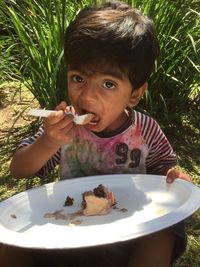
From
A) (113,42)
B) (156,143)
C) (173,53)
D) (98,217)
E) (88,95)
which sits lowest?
(98,217)

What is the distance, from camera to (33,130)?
3025 millimetres

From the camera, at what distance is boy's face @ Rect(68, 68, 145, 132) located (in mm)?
1679

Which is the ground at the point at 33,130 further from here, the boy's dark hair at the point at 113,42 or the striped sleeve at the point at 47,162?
the boy's dark hair at the point at 113,42

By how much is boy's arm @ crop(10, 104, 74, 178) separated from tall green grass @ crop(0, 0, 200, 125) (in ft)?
2.87

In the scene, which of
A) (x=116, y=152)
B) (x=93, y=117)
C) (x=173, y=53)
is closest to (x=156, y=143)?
(x=116, y=152)

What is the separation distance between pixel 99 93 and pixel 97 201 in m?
0.33

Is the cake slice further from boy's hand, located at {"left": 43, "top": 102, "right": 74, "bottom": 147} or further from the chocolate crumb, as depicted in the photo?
boy's hand, located at {"left": 43, "top": 102, "right": 74, "bottom": 147}

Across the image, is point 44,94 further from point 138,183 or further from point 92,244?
point 92,244

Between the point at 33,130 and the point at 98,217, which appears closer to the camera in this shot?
the point at 98,217

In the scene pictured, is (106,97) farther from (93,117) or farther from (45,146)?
(45,146)

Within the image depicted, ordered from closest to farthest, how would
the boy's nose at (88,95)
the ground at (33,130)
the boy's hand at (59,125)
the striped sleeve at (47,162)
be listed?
the boy's hand at (59,125) < the boy's nose at (88,95) < the striped sleeve at (47,162) < the ground at (33,130)

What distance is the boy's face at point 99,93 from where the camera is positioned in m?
1.68

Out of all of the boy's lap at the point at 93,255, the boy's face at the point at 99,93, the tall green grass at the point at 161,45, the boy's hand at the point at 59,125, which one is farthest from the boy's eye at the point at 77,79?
the tall green grass at the point at 161,45

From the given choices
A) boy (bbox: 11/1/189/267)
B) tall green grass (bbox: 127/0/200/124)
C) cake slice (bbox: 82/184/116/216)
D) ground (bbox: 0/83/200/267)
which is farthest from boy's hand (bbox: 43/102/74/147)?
tall green grass (bbox: 127/0/200/124)
